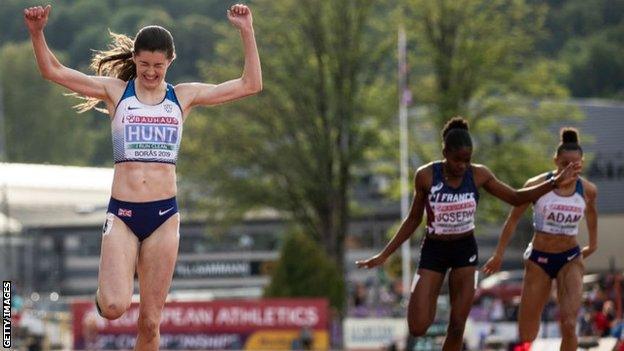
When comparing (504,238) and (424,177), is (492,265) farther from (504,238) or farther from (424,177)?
(424,177)

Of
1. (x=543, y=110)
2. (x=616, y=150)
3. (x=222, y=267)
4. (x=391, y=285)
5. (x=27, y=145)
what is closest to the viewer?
(x=543, y=110)

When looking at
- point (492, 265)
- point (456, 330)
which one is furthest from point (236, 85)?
point (492, 265)

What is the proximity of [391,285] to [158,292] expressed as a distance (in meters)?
50.7

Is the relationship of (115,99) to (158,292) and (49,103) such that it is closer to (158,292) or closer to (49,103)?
(158,292)

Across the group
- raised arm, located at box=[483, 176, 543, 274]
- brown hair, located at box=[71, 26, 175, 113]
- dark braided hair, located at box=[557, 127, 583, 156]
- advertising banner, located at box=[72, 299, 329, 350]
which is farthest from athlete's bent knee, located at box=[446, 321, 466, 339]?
advertising banner, located at box=[72, 299, 329, 350]

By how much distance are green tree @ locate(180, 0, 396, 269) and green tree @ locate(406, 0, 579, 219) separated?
1882mm

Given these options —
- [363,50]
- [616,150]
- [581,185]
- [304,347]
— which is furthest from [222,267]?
[581,185]

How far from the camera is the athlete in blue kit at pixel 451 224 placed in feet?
43.0

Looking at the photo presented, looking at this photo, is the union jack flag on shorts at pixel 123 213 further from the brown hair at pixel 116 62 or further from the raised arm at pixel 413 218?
the raised arm at pixel 413 218

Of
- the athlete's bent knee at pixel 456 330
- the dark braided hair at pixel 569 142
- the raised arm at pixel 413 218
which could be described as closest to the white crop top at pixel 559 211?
the dark braided hair at pixel 569 142

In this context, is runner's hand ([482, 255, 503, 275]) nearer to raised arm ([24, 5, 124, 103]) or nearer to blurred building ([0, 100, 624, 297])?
raised arm ([24, 5, 124, 103])

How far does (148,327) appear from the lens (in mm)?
10469

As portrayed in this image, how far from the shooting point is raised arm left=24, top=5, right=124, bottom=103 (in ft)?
34.0

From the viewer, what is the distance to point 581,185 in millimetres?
14406
